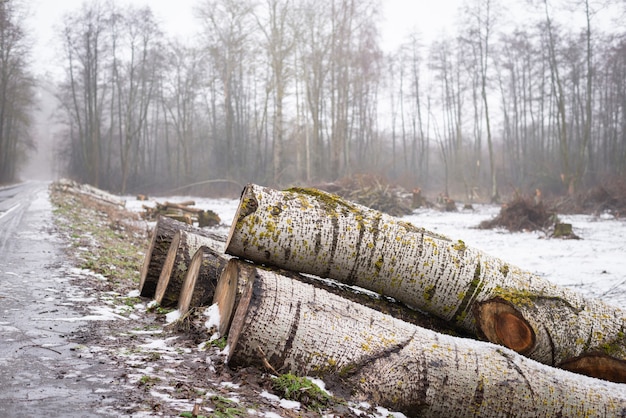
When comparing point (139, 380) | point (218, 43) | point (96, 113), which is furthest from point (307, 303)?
point (96, 113)

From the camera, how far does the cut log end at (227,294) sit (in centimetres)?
342

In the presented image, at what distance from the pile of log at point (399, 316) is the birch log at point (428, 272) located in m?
0.01

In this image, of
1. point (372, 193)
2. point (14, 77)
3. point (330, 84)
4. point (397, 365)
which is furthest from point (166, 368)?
point (14, 77)

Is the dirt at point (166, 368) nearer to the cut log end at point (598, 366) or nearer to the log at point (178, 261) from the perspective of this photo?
the log at point (178, 261)

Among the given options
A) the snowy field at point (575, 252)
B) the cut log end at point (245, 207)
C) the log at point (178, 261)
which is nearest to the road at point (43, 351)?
the log at point (178, 261)

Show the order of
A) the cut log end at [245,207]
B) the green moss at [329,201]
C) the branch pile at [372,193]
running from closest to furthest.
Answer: the cut log end at [245,207] < the green moss at [329,201] < the branch pile at [372,193]

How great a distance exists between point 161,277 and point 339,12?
71.9 ft

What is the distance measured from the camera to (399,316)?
3771mm

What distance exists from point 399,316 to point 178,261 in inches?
91.2

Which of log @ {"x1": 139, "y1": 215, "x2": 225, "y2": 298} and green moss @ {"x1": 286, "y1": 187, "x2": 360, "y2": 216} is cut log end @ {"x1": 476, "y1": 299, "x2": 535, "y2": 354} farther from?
log @ {"x1": 139, "y1": 215, "x2": 225, "y2": 298}

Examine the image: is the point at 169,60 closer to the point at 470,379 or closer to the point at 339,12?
the point at 339,12

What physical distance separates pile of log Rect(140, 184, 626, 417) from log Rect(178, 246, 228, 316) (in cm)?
1

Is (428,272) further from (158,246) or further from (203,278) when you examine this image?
(158,246)

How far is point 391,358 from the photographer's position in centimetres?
292
